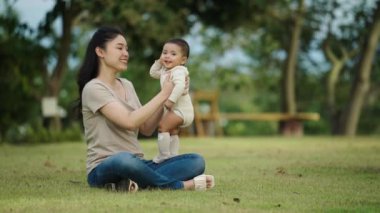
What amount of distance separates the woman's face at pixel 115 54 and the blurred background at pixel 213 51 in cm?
442

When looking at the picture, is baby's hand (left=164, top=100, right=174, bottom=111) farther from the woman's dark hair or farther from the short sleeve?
the woman's dark hair

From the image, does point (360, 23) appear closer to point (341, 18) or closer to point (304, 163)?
point (341, 18)

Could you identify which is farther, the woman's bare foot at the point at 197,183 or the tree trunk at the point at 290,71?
the tree trunk at the point at 290,71

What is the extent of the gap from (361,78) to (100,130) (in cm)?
2337

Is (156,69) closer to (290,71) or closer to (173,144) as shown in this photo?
(173,144)

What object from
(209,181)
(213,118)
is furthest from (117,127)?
(213,118)

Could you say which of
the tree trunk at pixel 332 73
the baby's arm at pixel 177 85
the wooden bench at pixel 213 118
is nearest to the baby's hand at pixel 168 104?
the baby's arm at pixel 177 85

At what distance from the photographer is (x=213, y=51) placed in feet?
160

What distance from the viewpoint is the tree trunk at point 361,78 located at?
94.7 ft

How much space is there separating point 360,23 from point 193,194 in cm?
2787

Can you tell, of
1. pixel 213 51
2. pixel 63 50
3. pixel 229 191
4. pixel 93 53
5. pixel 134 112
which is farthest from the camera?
pixel 213 51

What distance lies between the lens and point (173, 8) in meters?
24.9

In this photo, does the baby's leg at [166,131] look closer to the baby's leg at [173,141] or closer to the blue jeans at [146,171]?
the baby's leg at [173,141]

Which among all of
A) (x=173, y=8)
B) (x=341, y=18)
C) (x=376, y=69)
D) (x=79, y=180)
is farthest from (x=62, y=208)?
(x=376, y=69)
